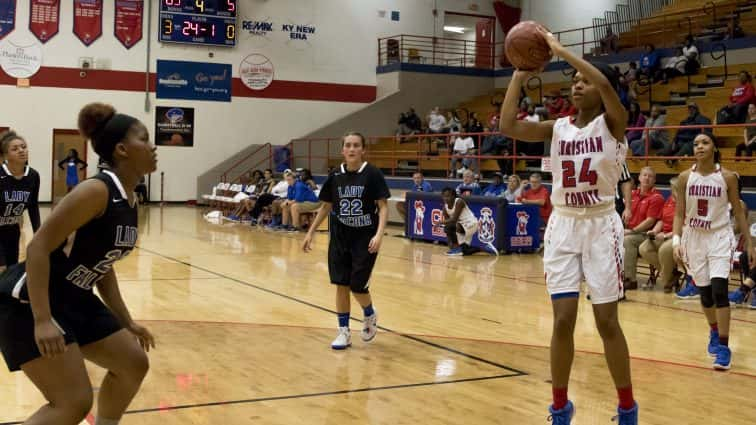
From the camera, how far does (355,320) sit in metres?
7.95

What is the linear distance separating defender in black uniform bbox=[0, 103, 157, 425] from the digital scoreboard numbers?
23.2 metres

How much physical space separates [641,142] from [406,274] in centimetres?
663

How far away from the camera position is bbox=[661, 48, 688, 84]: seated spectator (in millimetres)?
20547

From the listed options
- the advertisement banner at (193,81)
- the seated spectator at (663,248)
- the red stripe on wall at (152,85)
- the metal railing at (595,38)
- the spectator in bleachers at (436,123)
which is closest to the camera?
the seated spectator at (663,248)

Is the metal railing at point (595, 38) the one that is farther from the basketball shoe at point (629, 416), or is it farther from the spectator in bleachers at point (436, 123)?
the basketball shoe at point (629, 416)

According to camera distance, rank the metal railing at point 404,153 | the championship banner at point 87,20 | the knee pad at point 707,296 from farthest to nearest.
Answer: the championship banner at point 87,20
the metal railing at point 404,153
the knee pad at point 707,296

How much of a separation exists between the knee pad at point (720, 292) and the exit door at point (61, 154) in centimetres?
2136

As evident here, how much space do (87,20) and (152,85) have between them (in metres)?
2.52

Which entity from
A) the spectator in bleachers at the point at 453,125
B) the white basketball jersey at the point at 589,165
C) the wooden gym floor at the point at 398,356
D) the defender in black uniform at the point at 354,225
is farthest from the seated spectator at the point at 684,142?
the white basketball jersey at the point at 589,165

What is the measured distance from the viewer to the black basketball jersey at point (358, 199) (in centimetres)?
674

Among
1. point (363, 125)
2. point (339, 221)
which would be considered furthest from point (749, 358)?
point (363, 125)

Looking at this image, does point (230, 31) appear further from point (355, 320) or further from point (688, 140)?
point (355, 320)

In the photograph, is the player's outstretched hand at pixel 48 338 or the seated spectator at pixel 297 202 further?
the seated spectator at pixel 297 202

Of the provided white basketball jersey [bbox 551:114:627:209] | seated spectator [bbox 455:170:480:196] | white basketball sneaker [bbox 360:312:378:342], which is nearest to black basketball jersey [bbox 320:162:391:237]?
white basketball sneaker [bbox 360:312:378:342]
